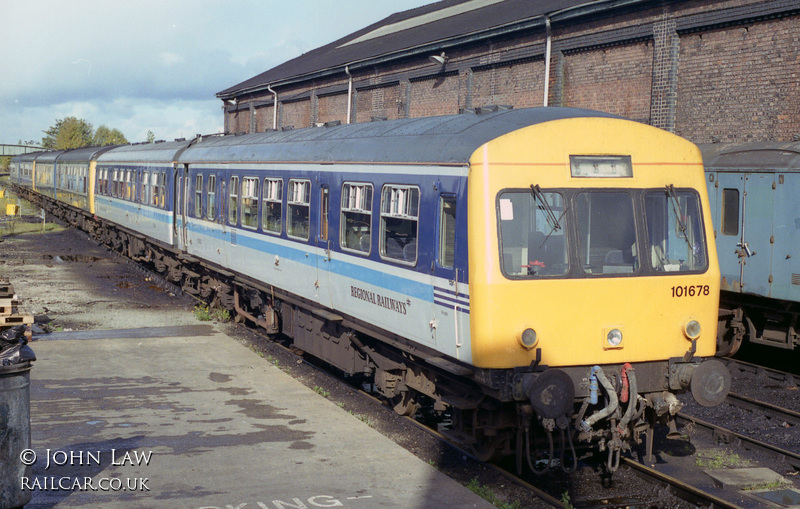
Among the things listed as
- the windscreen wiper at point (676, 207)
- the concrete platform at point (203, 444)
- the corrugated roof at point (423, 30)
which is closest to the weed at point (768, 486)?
the windscreen wiper at point (676, 207)

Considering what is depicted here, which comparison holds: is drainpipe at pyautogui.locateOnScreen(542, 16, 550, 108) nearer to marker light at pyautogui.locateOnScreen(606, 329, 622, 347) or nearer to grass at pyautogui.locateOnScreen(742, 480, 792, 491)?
grass at pyautogui.locateOnScreen(742, 480, 792, 491)

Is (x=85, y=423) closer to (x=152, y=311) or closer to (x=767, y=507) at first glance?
(x=767, y=507)

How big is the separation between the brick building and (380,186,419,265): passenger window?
3.56 meters

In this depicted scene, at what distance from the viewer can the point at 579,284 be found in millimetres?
7488

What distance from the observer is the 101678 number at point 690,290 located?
25.7ft

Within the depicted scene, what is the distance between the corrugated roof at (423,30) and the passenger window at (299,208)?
31.1ft

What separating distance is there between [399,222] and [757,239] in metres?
7.15

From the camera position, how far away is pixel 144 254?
2502cm

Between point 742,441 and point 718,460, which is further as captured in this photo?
point 742,441

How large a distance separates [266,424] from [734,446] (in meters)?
5.01

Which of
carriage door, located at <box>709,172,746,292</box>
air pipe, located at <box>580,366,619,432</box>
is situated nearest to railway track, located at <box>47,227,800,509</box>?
air pipe, located at <box>580,366,619,432</box>

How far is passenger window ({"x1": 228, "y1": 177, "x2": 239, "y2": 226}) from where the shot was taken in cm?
1473

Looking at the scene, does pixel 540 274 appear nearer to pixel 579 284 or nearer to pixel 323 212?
pixel 579 284

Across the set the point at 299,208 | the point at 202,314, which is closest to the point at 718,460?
the point at 299,208
